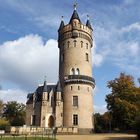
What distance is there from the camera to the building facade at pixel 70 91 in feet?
153

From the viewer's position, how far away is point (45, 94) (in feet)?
157

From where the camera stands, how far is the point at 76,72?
49125 mm

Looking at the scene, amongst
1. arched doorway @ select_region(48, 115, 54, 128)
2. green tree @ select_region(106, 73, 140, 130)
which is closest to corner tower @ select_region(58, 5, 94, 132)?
arched doorway @ select_region(48, 115, 54, 128)

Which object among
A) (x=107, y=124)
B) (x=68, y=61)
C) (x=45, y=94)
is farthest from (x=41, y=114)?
(x=107, y=124)

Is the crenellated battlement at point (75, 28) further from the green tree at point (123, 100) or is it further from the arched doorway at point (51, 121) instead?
the arched doorway at point (51, 121)

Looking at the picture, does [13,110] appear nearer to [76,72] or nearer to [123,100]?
[76,72]

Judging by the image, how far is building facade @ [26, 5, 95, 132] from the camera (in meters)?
46.8

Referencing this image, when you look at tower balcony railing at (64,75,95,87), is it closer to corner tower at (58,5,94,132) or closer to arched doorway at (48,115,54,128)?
corner tower at (58,5,94,132)

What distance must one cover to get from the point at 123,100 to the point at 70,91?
9.02m

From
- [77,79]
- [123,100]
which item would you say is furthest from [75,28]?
[123,100]

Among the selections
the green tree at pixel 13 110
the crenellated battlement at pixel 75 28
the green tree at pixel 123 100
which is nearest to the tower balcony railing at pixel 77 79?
the green tree at pixel 123 100

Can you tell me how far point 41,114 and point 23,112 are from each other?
87.9ft

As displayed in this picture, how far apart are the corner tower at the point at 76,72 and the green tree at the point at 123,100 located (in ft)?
12.3

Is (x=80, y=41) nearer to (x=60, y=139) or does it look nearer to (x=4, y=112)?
(x=60, y=139)
